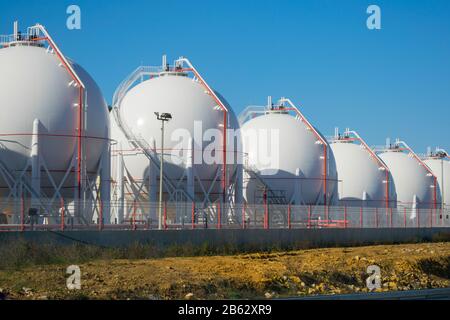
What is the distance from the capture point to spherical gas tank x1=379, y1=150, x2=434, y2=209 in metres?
57.7

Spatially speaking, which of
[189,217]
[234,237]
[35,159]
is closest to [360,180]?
[234,237]

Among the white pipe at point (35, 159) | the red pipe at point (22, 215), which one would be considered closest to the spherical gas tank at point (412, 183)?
the white pipe at point (35, 159)

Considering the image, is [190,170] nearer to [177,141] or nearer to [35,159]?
[177,141]

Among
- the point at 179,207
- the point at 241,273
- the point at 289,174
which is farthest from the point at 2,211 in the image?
the point at 289,174

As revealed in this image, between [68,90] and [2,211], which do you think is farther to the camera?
[68,90]

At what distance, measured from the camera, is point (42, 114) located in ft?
96.1

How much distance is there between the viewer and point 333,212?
37344mm

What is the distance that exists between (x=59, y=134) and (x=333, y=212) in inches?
555

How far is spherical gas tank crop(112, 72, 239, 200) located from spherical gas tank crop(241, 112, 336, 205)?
15.9 feet

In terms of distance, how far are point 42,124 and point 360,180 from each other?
26.7 m

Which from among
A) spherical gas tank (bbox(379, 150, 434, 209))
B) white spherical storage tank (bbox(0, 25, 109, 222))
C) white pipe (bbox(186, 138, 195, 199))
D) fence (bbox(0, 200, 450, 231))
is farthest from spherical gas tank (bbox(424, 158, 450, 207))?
white spherical storage tank (bbox(0, 25, 109, 222))
